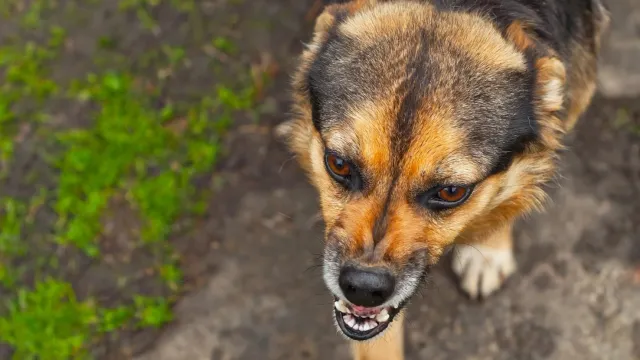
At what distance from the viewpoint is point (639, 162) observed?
15.4ft

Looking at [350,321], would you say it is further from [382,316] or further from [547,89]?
[547,89]

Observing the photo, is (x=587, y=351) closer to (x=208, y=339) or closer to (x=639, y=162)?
(x=639, y=162)

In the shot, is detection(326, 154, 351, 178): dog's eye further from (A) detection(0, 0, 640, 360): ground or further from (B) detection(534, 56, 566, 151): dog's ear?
(A) detection(0, 0, 640, 360): ground

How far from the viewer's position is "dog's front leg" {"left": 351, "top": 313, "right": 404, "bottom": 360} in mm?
3771

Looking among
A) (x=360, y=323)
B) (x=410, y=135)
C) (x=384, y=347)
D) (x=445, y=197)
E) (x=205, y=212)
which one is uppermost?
(x=410, y=135)

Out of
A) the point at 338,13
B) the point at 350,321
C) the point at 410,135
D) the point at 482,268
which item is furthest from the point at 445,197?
the point at 482,268

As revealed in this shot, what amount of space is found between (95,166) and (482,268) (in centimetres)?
292

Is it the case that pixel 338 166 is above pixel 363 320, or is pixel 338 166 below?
above

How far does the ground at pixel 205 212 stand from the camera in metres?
4.26

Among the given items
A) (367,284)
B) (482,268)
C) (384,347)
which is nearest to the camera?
(367,284)

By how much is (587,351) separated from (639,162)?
1.47 m

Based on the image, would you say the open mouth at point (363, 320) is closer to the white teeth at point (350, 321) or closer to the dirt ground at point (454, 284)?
the white teeth at point (350, 321)

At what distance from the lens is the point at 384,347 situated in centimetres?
381

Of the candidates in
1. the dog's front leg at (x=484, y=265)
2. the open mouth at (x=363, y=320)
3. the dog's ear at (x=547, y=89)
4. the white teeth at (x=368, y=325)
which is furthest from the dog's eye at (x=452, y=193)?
the dog's front leg at (x=484, y=265)
